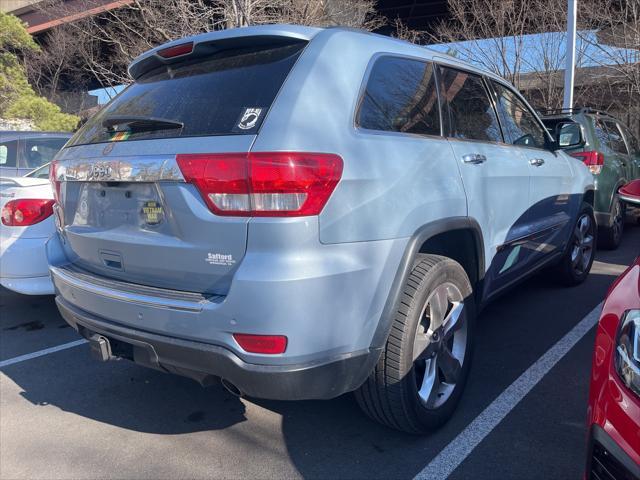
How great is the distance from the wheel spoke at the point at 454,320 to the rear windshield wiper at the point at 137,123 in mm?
1735

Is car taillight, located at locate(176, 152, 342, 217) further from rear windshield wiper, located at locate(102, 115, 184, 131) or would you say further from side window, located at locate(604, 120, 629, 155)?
side window, located at locate(604, 120, 629, 155)

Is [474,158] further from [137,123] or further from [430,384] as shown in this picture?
[137,123]

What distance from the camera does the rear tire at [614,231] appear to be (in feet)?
22.0

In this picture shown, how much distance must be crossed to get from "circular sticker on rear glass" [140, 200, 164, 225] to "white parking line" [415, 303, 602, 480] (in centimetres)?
171

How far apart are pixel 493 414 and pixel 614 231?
487cm

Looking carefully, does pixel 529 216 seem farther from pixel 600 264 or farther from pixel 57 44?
pixel 57 44

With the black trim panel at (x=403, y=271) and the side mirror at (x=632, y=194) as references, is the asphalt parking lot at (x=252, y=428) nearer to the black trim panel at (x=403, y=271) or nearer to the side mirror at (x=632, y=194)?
the black trim panel at (x=403, y=271)

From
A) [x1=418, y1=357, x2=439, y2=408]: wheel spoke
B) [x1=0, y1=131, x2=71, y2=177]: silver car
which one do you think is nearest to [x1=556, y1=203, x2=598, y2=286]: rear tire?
[x1=418, y1=357, x2=439, y2=408]: wheel spoke

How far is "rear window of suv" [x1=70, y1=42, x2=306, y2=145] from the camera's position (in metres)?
2.27

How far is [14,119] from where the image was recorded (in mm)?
15273

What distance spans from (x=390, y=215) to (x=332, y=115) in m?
0.51

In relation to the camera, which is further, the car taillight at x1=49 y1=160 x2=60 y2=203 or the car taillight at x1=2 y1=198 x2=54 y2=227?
the car taillight at x1=2 y1=198 x2=54 y2=227

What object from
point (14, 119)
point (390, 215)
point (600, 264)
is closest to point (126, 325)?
point (390, 215)

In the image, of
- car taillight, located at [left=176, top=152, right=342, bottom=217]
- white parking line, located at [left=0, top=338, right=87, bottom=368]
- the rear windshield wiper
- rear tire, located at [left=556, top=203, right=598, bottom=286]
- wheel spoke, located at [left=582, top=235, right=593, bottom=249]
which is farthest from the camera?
wheel spoke, located at [left=582, top=235, right=593, bottom=249]
